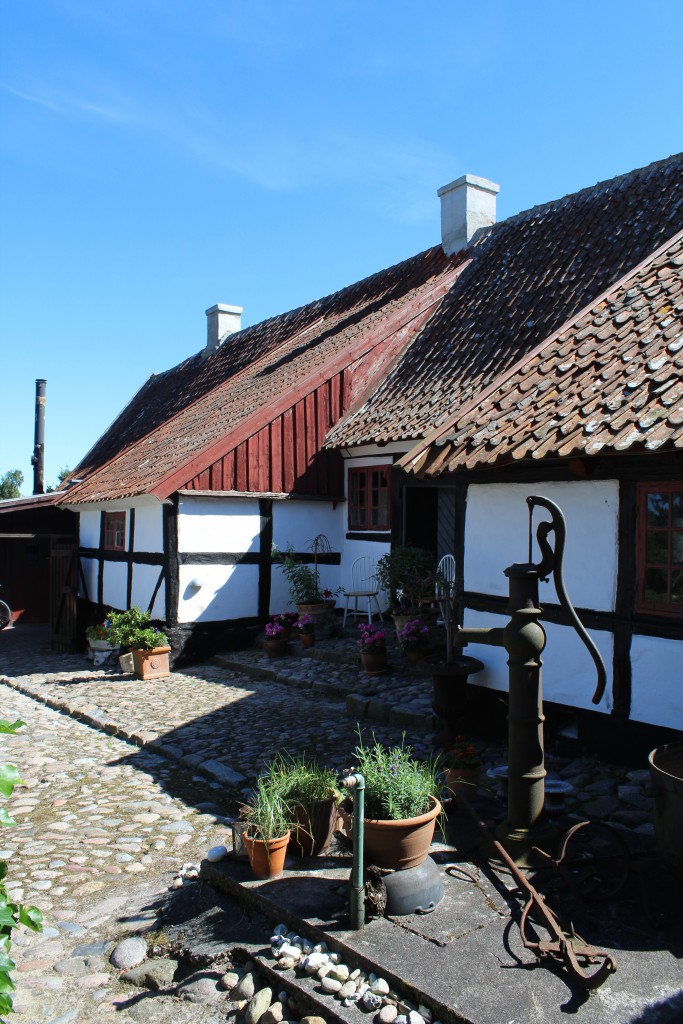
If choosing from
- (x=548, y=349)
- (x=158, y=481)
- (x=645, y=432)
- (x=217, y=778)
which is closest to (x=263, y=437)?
(x=158, y=481)

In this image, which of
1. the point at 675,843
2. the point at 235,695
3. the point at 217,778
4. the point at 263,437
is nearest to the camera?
the point at 675,843

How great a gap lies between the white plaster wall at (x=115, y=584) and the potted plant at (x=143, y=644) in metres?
1.30

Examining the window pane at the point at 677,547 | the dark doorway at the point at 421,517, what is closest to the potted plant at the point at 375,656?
the dark doorway at the point at 421,517

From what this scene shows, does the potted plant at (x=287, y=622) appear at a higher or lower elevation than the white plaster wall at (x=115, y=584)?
lower

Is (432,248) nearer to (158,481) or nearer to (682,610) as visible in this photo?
(158,481)

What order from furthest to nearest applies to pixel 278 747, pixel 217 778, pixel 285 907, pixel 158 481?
pixel 158 481 → pixel 278 747 → pixel 217 778 → pixel 285 907

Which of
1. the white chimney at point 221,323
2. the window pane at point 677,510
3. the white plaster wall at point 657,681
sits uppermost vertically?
the white chimney at point 221,323

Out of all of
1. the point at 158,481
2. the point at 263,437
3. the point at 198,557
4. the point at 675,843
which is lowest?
the point at 675,843

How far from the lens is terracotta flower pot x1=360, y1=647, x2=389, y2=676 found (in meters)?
8.52

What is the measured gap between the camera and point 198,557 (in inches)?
416

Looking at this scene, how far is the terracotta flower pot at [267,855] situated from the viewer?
3.72 meters

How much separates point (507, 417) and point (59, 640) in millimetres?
10167

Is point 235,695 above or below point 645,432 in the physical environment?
below

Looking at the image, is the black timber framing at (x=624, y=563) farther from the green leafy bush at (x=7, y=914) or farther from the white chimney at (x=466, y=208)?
the white chimney at (x=466, y=208)
